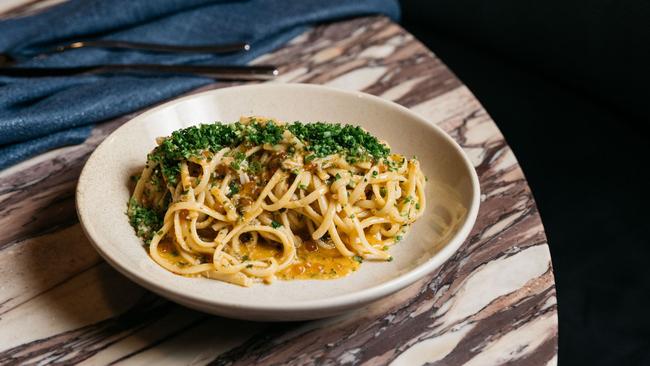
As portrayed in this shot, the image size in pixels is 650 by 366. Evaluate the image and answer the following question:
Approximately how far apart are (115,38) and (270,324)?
5.91 ft

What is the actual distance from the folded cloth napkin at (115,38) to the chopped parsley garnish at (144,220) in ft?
2.26

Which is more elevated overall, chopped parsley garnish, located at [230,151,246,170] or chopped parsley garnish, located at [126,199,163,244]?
chopped parsley garnish, located at [230,151,246,170]

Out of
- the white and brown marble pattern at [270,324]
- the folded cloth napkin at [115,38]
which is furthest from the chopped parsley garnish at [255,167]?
the folded cloth napkin at [115,38]

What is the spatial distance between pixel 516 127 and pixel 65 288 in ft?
7.71

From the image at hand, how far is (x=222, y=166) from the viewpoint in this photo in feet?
6.44

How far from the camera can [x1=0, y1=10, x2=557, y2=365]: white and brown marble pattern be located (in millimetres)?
1694

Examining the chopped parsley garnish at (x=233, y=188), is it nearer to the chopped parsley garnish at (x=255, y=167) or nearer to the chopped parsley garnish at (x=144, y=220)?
the chopped parsley garnish at (x=255, y=167)

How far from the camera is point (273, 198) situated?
1930 mm

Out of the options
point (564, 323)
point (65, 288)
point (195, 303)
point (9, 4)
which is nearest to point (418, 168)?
point (195, 303)

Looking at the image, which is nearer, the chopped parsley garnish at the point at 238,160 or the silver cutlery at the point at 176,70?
the chopped parsley garnish at the point at 238,160

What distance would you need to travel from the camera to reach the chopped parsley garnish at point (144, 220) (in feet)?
6.10

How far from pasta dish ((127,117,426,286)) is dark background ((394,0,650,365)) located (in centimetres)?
125

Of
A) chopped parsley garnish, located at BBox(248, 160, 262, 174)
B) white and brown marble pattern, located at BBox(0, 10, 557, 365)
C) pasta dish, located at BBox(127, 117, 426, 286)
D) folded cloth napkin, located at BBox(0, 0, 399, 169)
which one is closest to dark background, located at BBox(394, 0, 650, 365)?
folded cloth napkin, located at BBox(0, 0, 399, 169)

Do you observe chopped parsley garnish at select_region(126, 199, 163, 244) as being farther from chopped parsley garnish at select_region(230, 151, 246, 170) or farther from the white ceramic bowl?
chopped parsley garnish at select_region(230, 151, 246, 170)
